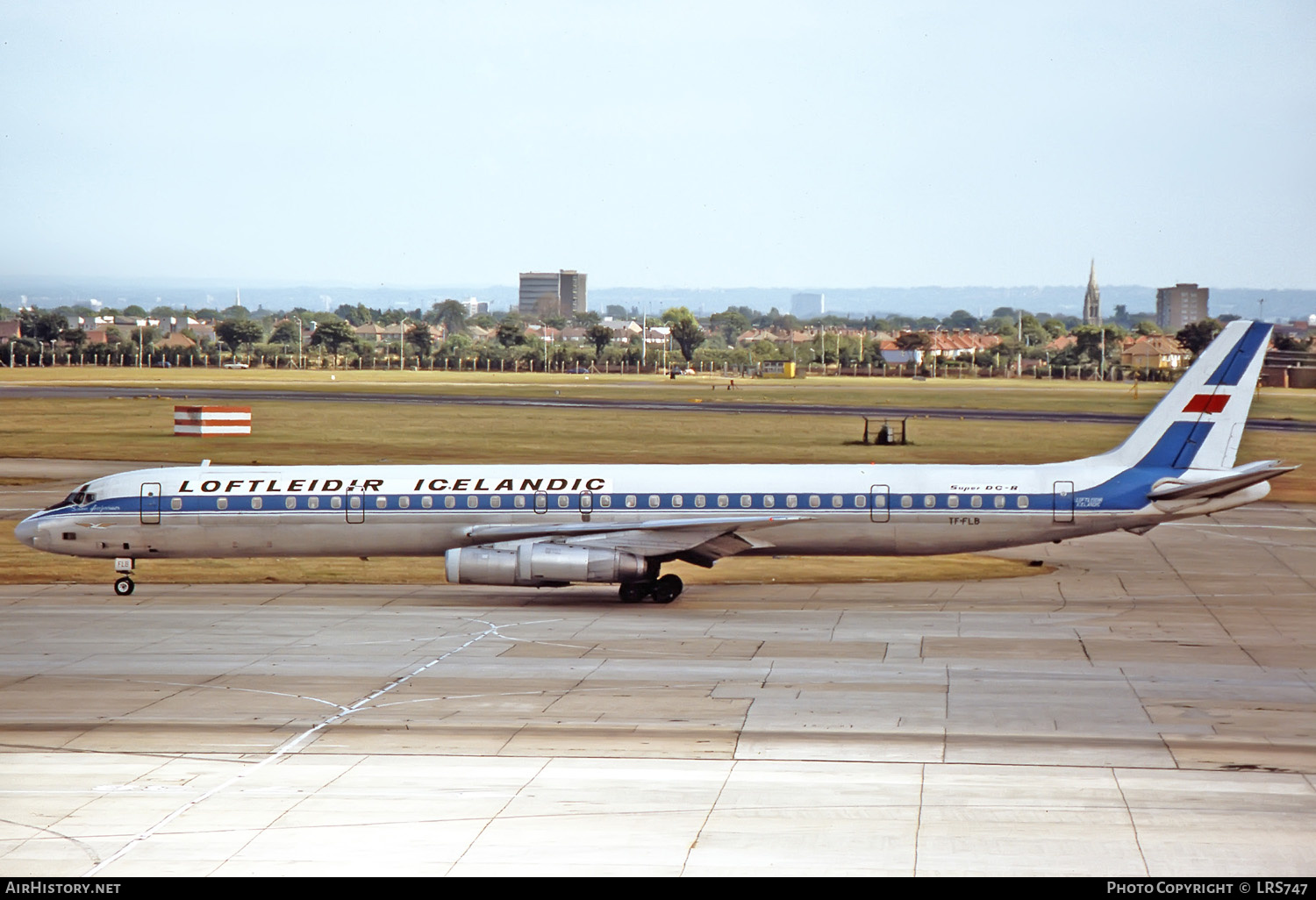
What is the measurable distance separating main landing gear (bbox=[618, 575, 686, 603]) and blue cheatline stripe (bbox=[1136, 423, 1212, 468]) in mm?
13246

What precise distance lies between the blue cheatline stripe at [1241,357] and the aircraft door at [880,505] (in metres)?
9.59

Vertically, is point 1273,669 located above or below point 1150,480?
below

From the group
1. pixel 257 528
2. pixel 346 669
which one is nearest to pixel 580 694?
pixel 346 669

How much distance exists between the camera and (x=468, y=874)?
55.5 feet

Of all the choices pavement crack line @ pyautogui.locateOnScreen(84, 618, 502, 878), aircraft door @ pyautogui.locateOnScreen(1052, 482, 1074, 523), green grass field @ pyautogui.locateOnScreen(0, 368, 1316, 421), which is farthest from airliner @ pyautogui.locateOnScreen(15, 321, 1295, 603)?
green grass field @ pyautogui.locateOnScreen(0, 368, 1316, 421)

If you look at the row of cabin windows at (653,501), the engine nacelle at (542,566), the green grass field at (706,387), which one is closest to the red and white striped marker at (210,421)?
the green grass field at (706,387)

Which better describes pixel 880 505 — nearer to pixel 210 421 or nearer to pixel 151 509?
pixel 151 509

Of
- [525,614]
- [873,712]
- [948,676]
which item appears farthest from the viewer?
[525,614]

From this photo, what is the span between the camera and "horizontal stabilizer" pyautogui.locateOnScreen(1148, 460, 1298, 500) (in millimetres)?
36688

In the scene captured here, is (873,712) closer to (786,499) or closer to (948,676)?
(948,676)

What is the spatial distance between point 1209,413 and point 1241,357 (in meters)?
1.81

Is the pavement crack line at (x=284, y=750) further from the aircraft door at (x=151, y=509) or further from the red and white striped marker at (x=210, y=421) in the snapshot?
the red and white striped marker at (x=210, y=421)

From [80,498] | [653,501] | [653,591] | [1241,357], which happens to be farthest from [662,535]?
[1241,357]
